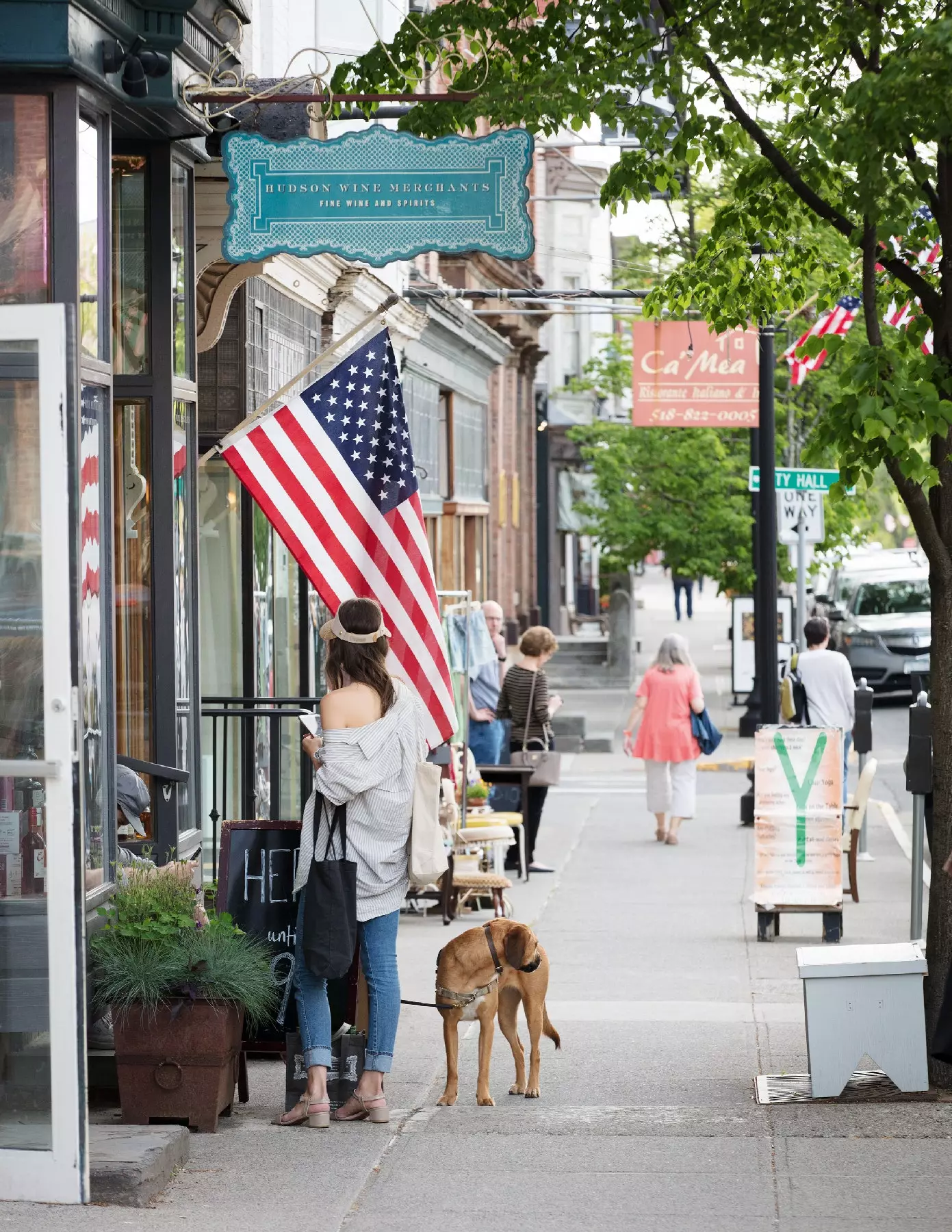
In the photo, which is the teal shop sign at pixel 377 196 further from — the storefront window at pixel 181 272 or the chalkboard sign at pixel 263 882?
the chalkboard sign at pixel 263 882

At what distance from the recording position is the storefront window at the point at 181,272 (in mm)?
8195

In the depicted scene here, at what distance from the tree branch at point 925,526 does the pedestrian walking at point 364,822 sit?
206 centimetres

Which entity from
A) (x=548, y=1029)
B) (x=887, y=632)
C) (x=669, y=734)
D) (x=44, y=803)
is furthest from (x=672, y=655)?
(x=887, y=632)

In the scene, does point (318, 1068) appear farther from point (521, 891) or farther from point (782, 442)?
point (782, 442)

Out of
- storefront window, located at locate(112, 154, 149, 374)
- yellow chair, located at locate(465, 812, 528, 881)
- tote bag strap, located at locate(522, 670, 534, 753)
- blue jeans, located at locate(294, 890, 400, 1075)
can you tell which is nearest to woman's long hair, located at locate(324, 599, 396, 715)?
blue jeans, located at locate(294, 890, 400, 1075)

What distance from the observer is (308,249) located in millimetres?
7410

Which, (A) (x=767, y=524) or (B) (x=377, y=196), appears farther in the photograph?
(A) (x=767, y=524)

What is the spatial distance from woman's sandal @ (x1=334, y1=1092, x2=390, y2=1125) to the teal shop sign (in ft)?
10.3

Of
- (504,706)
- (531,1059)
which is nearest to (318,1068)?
(531,1059)

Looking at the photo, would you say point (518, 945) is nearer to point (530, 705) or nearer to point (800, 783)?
point (800, 783)

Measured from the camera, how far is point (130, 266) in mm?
7953

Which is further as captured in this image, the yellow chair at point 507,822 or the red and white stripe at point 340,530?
the yellow chair at point 507,822

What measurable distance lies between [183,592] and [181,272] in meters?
1.41

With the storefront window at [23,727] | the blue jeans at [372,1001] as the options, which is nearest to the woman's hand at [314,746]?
the blue jeans at [372,1001]
